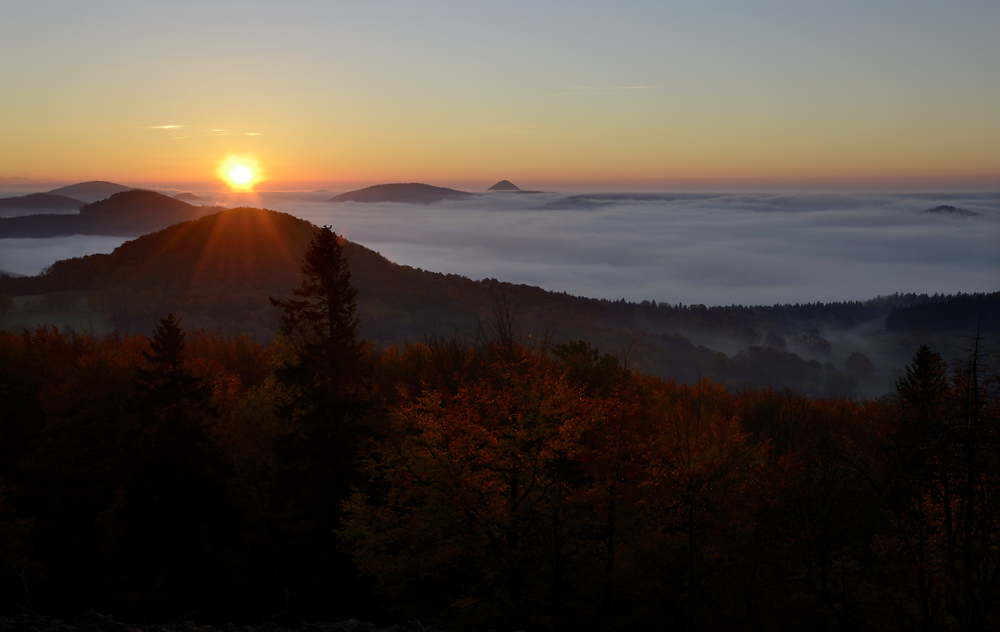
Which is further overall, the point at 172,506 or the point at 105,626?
the point at 172,506

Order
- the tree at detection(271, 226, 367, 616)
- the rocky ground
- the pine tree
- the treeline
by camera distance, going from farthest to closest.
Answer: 1. the pine tree
2. the tree at detection(271, 226, 367, 616)
3. the treeline
4. the rocky ground

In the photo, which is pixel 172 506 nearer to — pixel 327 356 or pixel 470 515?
pixel 327 356

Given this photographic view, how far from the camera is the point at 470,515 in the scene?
71.3 feet

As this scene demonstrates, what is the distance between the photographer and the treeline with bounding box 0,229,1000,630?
20906 millimetres

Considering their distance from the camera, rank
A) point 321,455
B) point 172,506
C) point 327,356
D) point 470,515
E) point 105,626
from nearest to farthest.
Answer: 1. point 105,626
2. point 470,515
3. point 172,506
4. point 321,455
5. point 327,356

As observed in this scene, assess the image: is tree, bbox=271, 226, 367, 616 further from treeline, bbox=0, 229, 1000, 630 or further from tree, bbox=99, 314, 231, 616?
tree, bbox=99, 314, 231, 616

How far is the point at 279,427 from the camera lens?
3145 cm

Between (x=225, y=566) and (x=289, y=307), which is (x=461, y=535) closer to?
(x=225, y=566)

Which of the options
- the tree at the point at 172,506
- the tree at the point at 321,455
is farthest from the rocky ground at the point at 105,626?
the tree at the point at 172,506

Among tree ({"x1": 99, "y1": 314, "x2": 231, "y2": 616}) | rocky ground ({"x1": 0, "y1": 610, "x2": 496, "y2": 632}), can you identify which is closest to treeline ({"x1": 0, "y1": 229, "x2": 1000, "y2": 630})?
tree ({"x1": 99, "y1": 314, "x2": 231, "y2": 616})

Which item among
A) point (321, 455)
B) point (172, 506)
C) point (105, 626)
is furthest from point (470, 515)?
point (105, 626)

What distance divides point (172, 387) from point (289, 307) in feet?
17.4

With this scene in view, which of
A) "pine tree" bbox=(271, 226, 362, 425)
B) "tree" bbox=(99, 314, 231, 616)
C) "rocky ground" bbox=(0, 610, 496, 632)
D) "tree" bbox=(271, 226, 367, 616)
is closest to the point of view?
"rocky ground" bbox=(0, 610, 496, 632)

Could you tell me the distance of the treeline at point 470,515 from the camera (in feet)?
68.6
